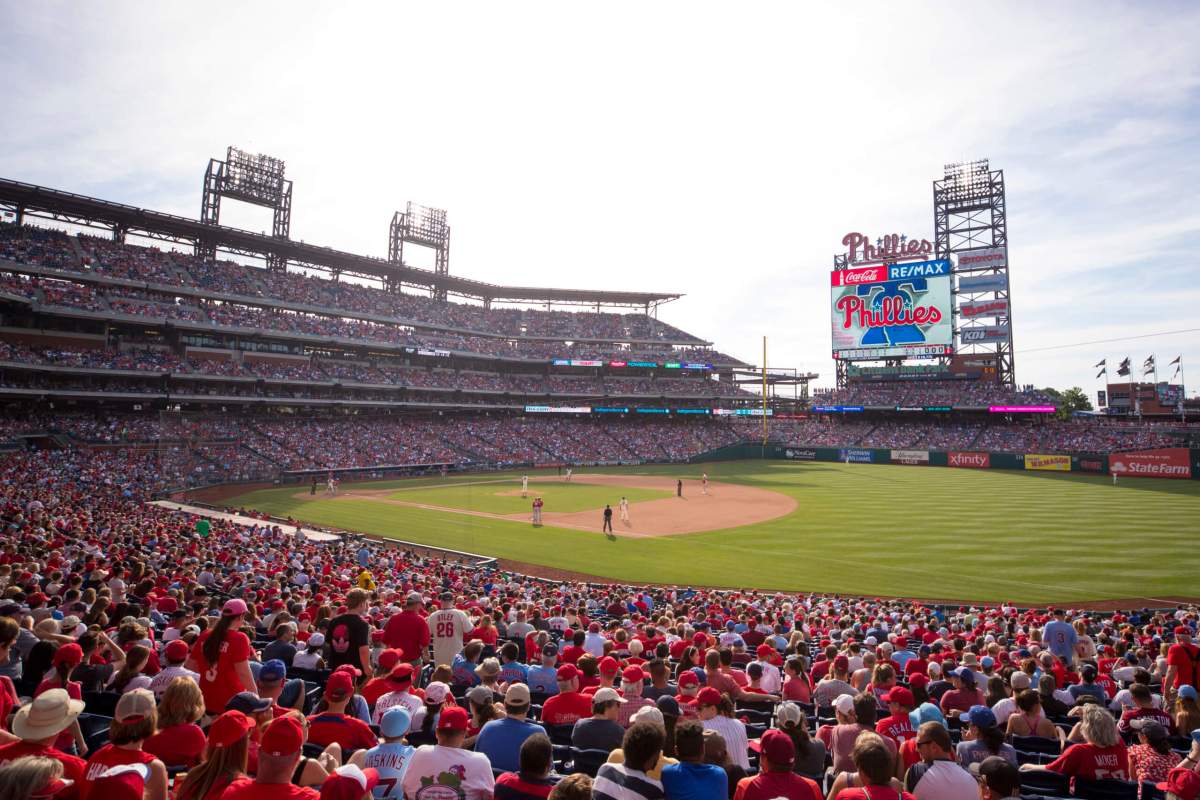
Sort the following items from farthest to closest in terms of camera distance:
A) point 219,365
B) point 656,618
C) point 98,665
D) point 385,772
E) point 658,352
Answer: point 658,352 → point 219,365 → point 656,618 → point 98,665 → point 385,772

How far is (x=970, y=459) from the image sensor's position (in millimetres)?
64438

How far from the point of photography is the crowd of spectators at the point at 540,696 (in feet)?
13.4

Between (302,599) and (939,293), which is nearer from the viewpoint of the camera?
(302,599)

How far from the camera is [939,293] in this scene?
74.2 metres

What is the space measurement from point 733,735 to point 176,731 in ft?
14.3

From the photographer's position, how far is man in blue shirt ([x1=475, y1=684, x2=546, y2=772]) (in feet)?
17.0

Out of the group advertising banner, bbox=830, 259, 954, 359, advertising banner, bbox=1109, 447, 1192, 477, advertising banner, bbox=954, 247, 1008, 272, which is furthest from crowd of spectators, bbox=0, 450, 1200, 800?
advertising banner, bbox=954, 247, 1008, 272

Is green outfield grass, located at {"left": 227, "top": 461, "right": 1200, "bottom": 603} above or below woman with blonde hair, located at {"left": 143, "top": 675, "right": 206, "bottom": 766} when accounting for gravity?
below

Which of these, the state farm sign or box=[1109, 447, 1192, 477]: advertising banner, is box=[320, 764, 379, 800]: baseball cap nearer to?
box=[1109, 447, 1192, 477]: advertising banner

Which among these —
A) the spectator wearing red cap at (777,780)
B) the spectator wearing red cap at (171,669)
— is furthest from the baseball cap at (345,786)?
the spectator wearing red cap at (171,669)

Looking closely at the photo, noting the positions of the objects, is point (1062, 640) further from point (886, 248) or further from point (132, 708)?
point (886, 248)

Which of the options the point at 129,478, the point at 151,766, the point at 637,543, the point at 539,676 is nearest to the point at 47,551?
the point at 539,676

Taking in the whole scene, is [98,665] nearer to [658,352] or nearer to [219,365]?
[219,365]

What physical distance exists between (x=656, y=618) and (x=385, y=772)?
35.1ft
